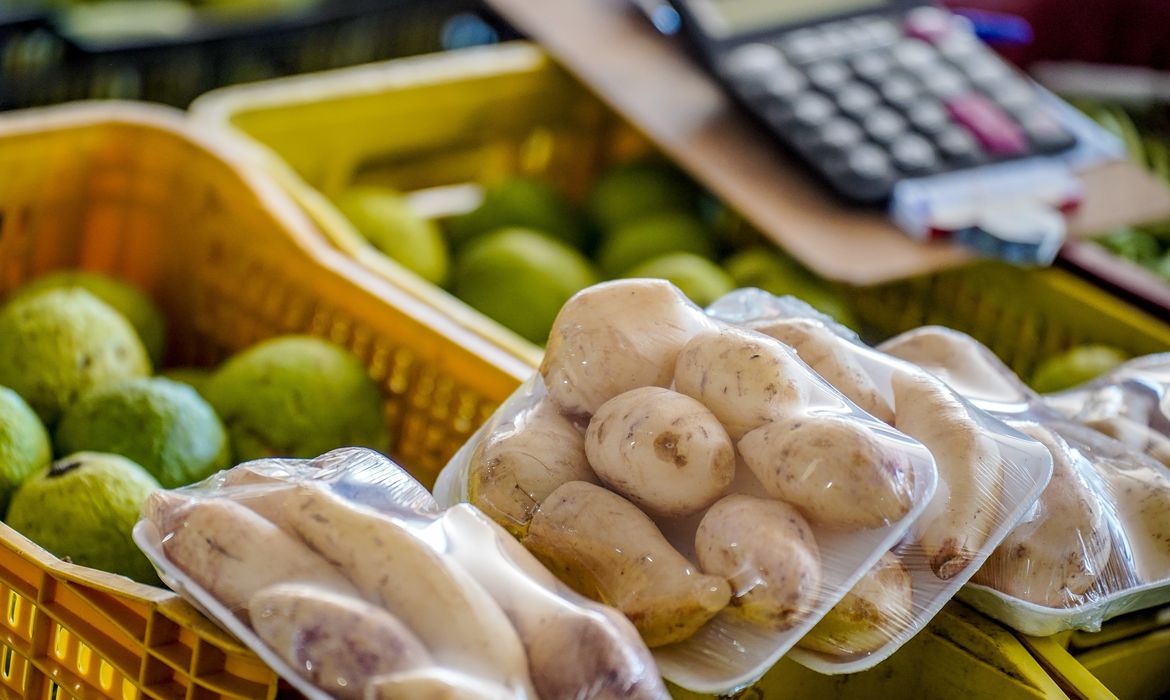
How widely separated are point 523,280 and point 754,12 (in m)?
0.53

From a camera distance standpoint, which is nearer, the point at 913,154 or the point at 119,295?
the point at 119,295

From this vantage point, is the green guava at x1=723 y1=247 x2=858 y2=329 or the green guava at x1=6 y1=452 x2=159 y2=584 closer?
the green guava at x1=6 y1=452 x2=159 y2=584

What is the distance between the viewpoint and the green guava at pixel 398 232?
1586mm

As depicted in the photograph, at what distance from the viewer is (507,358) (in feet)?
3.83

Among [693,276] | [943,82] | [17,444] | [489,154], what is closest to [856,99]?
[943,82]

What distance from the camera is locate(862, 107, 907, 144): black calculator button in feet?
5.15

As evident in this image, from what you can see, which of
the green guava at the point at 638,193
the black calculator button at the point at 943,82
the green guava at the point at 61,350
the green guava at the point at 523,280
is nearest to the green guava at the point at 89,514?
the green guava at the point at 61,350

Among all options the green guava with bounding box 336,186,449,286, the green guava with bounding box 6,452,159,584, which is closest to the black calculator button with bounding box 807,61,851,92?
the green guava with bounding box 336,186,449,286

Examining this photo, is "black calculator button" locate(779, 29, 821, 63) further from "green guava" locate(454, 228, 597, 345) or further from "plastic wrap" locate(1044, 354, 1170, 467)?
"plastic wrap" locate(1044, 354, 1170, 467)

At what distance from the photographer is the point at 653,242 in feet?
5.38

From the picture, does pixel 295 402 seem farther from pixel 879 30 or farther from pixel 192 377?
pixel 879 30

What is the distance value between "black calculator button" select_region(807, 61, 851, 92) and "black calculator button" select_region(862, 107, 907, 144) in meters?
0.06

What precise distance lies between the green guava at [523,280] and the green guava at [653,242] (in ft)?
0.21

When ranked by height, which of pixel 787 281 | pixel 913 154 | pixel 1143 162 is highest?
pixel 913 154
